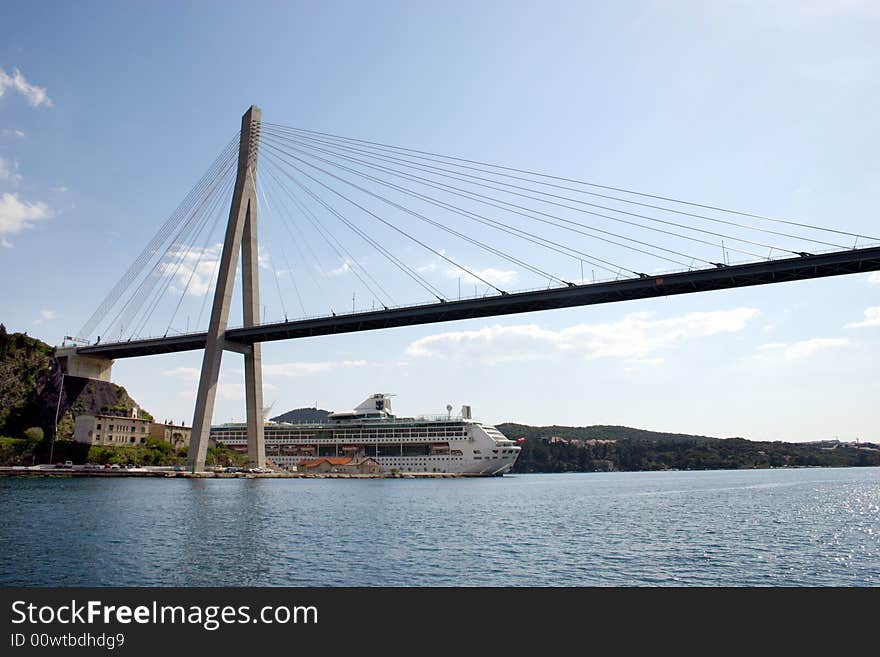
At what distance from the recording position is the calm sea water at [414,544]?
14.5 m

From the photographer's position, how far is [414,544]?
19328 mm

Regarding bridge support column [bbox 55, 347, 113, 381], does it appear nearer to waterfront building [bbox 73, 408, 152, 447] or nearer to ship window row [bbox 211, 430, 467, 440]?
waterfront building [bbox 73, 408, 152, 447]

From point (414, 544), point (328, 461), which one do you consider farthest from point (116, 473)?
point (414, 544)

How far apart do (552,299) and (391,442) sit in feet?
174

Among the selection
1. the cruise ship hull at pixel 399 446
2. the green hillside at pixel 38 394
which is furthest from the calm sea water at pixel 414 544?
the cruise ship hull at pixel 399 446

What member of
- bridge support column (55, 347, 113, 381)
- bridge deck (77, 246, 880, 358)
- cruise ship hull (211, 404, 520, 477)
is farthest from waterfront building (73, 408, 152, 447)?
cruise ship hull (211, 404, 520, 477)

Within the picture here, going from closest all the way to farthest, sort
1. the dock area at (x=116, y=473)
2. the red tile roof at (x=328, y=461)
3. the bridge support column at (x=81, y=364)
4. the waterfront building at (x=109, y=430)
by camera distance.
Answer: the dock area at (x=116, y=473) → the waterfront building at (x=109, y=430) → the bridge support column at (x=81, y=364) → the red tile roof at (x=328, y=461)

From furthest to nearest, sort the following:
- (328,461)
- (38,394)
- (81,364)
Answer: (328,461)
(81,364)
(38,394)

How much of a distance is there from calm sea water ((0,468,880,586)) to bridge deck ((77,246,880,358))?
12700 millimetres

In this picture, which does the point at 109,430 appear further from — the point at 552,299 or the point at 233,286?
the point at 552,299

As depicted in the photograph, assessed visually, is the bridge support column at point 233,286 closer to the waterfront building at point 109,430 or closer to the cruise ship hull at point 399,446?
the waterfront building at point 109,430

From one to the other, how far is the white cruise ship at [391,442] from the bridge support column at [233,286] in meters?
34.1

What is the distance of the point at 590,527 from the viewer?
2411 centimetres
